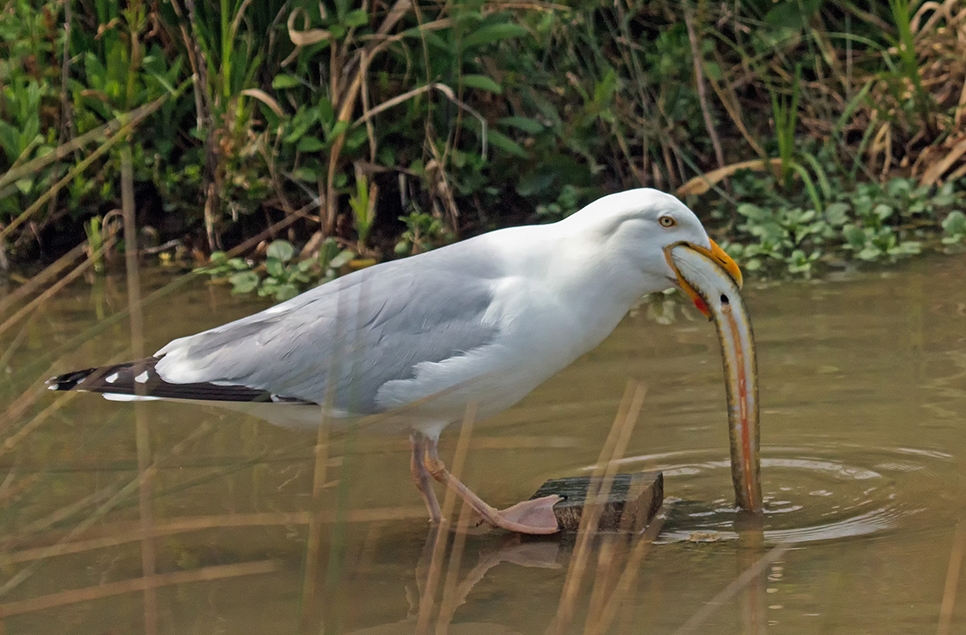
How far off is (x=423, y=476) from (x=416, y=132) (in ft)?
11.0

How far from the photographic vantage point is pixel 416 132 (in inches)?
274

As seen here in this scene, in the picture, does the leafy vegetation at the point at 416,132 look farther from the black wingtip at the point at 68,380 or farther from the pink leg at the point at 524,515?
the pink leg at the point at 524,515

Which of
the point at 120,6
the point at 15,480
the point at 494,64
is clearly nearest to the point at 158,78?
the point at 120,6

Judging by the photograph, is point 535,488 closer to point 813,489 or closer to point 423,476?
point 423,476

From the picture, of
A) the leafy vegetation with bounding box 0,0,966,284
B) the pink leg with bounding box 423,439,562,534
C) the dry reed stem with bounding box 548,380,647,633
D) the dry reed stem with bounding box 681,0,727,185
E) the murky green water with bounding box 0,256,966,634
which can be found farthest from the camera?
the dry reed stem with bounding box 681,0,727,185

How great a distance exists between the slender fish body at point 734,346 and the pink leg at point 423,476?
0.81m

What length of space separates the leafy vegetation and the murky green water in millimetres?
1098

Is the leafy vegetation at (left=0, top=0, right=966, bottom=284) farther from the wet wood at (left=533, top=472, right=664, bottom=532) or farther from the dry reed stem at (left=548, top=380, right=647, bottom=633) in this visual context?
the wet wood at (left=533, top=472, right=664, bottom=532)

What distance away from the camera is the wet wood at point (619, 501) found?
11.9ft

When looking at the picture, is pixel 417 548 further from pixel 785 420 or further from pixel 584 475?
pixel 785 420

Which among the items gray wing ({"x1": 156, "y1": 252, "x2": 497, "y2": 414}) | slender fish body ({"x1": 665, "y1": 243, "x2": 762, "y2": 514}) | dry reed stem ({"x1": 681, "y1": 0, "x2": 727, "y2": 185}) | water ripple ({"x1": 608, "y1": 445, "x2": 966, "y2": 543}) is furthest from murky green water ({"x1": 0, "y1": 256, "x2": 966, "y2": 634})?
dry reed stem ({"x1": 681, "y1": 0, "x2": 727, "y2": 185})

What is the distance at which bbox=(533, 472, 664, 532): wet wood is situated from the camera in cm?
363

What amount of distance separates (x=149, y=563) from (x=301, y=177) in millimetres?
4685

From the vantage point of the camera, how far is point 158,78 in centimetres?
679
